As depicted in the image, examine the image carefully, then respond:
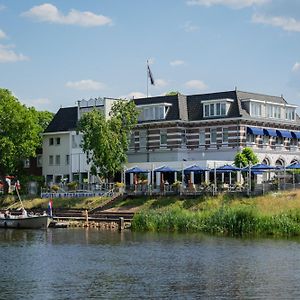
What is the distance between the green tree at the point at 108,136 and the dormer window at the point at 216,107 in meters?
8.40

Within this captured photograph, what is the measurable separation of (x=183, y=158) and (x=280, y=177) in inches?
657

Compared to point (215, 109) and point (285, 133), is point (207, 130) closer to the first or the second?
point (215, 109)

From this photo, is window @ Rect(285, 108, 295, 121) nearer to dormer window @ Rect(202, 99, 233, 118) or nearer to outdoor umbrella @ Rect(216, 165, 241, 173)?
dormer window @ Rect(202, 99, 233, 118)

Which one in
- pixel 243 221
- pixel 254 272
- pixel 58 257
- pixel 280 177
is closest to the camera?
pixel 254 272

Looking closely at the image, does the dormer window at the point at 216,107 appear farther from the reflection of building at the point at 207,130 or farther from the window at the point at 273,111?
the window at the point at 273,111

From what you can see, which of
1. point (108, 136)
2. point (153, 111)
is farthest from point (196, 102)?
point (108, 136)

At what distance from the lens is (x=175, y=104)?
88.6m

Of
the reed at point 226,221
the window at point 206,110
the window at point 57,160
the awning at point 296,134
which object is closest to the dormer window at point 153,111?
the window at point 206,110

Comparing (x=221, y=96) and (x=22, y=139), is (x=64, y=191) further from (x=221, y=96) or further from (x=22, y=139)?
(x=221, y=96)

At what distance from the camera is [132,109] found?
281 feet

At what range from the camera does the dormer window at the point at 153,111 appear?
291ft

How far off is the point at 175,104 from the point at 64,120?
17.2m

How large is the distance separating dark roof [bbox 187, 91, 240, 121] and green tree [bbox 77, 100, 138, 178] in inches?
288

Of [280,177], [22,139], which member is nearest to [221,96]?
[280,177]
